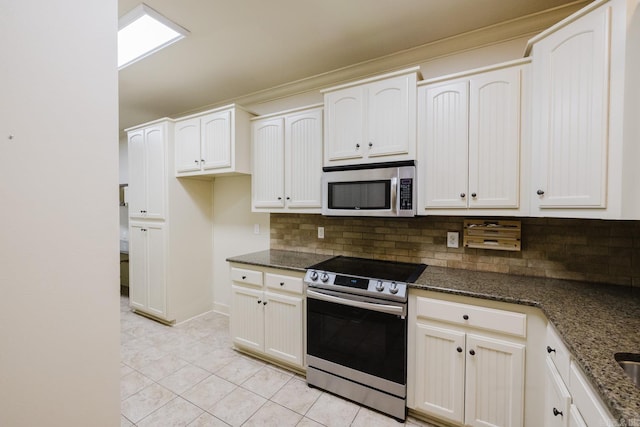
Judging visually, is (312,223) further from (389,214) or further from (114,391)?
(114,391)

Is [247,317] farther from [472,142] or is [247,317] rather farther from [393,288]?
[472,142]

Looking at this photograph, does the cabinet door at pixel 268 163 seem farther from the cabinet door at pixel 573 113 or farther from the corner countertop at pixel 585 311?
the cabinet door at pixel 573 113

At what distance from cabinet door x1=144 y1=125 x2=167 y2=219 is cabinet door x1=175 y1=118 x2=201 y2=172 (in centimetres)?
16

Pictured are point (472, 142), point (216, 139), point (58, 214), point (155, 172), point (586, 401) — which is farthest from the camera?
point (155, 172)

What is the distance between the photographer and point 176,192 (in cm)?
317

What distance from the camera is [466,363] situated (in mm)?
1629

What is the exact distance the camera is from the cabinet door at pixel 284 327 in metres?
2.22

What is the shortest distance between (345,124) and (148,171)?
2.41 metres

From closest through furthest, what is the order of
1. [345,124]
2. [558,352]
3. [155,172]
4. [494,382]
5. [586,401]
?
[586,401], [558,352], [494,382], [345,124], [155,172]

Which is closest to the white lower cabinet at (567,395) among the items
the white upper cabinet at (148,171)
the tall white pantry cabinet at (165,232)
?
the tall white pantry cabinet at (165,232)

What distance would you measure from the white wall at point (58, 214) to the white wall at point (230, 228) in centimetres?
224

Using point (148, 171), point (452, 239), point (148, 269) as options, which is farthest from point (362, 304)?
point (148, 171)

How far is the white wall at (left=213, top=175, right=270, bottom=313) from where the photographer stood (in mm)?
3283

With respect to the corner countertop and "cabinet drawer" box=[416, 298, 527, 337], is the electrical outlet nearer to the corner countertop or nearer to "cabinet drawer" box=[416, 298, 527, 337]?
the corner countertop
